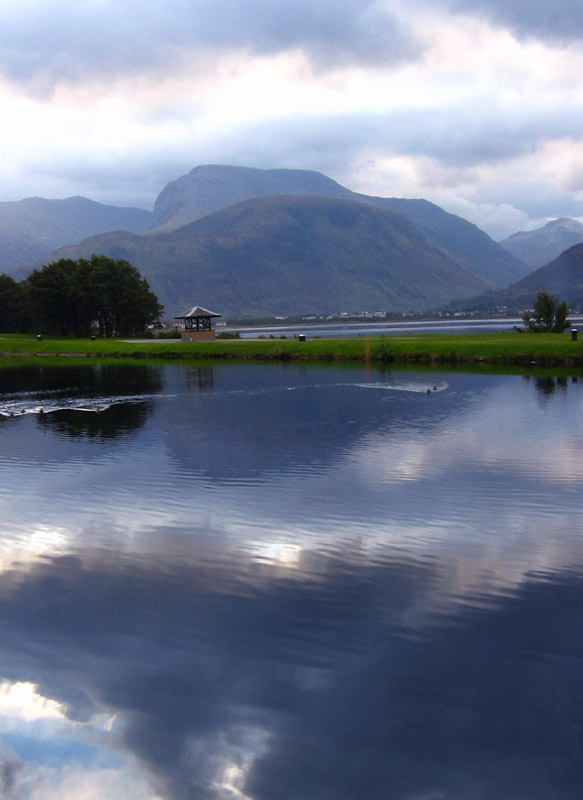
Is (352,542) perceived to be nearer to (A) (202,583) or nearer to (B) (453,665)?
(A) (202,583)

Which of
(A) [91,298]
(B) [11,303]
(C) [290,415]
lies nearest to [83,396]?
(C) [290,415]

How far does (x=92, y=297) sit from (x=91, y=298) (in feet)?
1.38

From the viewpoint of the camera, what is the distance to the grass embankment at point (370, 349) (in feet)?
251

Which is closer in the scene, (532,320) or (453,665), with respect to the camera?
(453,665)

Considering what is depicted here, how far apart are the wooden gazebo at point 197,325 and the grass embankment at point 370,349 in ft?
22.2

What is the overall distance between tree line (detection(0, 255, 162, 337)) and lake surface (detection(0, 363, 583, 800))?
96260 mm

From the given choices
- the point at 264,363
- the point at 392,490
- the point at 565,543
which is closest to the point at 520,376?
the point at 264,363

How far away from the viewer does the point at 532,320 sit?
99.7 meters

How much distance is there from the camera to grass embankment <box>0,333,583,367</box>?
76.4m

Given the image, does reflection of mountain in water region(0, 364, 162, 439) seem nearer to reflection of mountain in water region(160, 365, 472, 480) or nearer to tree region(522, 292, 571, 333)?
reflection of mountain in water region(160, 365, 472, 480)

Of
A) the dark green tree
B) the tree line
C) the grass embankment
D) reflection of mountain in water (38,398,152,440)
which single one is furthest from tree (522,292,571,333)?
the dark green tree

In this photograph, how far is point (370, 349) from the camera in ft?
286

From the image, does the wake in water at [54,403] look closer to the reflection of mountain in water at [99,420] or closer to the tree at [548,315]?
the reflection of mountain in water at [99,420]

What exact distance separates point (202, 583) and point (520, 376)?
173 ft
